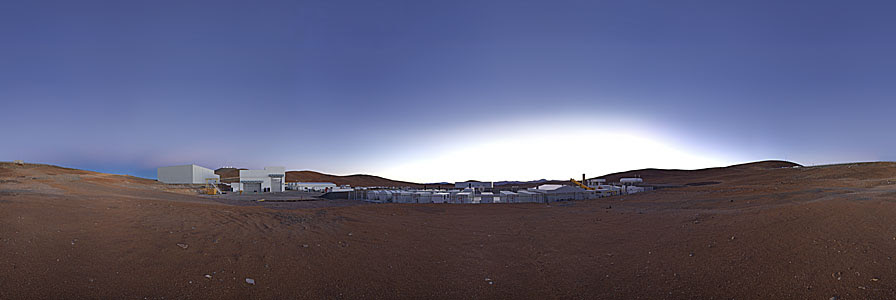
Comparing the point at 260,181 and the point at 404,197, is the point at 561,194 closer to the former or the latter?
the point at 404,197

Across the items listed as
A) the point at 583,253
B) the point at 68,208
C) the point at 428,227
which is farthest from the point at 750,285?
the point at 68,208

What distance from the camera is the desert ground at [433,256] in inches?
275

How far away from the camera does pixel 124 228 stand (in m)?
9.92

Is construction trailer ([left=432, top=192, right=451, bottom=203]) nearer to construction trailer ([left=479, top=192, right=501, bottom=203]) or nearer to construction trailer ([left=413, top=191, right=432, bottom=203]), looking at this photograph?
construction trailer ([left=413, top=191, right=432, bottom=203])

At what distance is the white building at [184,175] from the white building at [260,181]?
916 centimetres

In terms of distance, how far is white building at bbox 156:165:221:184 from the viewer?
189ft

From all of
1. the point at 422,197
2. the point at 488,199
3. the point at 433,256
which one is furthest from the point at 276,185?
the point at 433,256

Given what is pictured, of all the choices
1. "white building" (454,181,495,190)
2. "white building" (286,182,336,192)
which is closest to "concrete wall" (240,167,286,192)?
"white building" (286,182,336,192)

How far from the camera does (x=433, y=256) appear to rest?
31.9ft

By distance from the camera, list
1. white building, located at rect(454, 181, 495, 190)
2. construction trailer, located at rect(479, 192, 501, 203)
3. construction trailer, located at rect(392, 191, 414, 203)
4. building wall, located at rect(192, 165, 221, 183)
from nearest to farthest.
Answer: construction trailer, located at rect(479, 192, 501, 203), construction trailer, located at rect(392, 191, 414, 203), white building, located at rect(454, 181, 495, 190), building wall, located at rect(192, 165, 221, 183)

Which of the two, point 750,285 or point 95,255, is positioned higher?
point 95,255

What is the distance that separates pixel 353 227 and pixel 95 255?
603 cm

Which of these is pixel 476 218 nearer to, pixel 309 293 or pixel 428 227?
pixel 428 227

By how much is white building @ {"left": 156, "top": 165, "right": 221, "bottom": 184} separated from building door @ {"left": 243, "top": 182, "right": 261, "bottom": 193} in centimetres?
1073
